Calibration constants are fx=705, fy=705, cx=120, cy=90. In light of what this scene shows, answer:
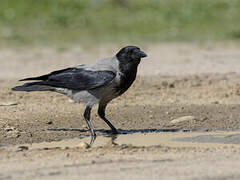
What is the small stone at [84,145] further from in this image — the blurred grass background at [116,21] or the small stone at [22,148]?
the blurred grass background at [116,21]

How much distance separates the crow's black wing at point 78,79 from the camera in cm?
860

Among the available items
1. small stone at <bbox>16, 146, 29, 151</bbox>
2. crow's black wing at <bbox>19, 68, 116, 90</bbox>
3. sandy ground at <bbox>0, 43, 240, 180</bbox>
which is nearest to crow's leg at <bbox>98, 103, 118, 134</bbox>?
sandy ground at <bbox>0, 43, 240, 180</bbox>

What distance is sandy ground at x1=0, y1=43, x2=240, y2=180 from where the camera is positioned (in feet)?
21.5

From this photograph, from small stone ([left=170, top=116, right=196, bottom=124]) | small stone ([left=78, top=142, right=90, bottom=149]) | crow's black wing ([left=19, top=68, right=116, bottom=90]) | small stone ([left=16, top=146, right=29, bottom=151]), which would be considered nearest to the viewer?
small stone ([left=16, top=146, right=29, bottom=151])

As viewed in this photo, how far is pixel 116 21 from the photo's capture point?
2072 cm

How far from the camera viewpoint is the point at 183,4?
896 inches

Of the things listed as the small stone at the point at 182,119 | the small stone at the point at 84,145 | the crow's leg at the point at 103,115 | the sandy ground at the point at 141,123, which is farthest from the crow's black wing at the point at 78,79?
the small stone at the point at 182,119

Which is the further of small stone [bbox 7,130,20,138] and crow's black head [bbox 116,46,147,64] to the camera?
crow's black head [bbox 116,46,147,64]

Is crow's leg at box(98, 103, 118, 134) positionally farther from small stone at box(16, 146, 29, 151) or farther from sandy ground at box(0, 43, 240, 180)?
small stone at box(16, 146, 29, 151)

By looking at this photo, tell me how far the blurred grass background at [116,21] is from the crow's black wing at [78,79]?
9.28 meters

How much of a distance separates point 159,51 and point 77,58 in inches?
85.9

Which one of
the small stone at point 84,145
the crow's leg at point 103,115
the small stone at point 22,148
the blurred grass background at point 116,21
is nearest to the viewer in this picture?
the small stone at point 22,148

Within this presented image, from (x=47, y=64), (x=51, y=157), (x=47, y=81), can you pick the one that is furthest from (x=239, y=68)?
(x=51, y=157)

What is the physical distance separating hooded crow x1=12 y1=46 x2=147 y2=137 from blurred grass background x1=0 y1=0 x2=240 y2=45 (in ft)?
30.5
